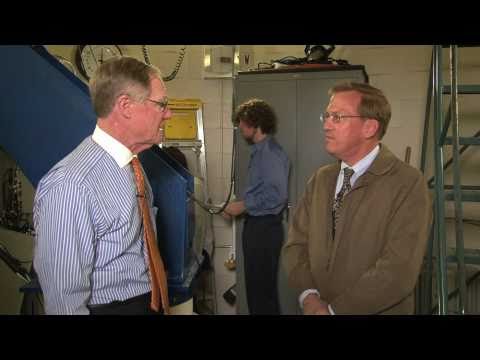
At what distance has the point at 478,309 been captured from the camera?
2.98 metres

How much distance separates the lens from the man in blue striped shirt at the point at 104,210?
38.9 inches

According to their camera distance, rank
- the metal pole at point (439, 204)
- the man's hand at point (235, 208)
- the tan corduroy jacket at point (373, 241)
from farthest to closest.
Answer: the man's hand at point (235, 208) → the metal pole at point (439, 204) → the tan corduroy jacket at point (373, 241)

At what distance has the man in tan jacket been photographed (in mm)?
Result: 1307

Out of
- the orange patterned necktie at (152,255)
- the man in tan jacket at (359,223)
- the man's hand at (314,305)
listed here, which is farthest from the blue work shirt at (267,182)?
the orange patterned necktie at (152,255)

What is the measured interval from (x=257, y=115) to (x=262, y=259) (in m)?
0.96

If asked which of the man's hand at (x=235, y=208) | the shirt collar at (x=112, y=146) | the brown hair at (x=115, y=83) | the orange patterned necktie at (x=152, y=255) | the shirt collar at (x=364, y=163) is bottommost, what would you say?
the man's hand at (x=235, y=208)

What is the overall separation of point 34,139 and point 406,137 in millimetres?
2834

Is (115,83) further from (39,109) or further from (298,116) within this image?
(298,116)

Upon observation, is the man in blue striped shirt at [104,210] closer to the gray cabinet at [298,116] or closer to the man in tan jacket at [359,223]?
the man in tan jacket at [359,223]

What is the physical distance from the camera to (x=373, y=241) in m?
1.35

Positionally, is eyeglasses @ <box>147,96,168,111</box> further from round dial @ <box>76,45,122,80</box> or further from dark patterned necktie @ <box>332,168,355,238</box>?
round dial @ <box>76,45,122,80</box>

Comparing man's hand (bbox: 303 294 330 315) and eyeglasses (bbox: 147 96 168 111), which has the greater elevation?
eyeglasses (bbox: 147 96 168 111)

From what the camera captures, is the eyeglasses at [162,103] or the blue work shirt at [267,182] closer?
the eyeglasses at [162,103]

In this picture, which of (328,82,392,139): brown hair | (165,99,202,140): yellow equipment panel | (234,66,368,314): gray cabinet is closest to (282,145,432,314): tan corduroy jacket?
(328,82,392,139): brown hair
